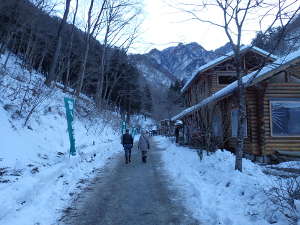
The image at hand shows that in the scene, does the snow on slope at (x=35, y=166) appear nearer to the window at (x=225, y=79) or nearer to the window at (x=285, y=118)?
the window at (x=285, y=118)

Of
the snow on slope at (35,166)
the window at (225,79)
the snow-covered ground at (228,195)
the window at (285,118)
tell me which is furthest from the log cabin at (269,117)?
the window at (225,79)

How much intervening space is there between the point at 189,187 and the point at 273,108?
7.01 metres

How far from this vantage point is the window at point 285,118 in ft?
44.3

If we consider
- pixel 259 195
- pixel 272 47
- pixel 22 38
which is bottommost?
pixel 259 195

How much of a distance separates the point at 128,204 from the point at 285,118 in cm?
950

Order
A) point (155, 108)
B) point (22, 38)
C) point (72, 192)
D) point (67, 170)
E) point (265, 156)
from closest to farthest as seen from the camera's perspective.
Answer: point (72, 192)
point (67, 170)
point (265, 156)
point (22, 38)
point (155, 108)

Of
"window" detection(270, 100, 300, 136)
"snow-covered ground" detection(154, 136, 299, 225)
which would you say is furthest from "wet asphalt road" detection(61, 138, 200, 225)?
"window" detection(270, 100, 300, 136)

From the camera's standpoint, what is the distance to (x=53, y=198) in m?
7.10

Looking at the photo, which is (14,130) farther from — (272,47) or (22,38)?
(22,38)

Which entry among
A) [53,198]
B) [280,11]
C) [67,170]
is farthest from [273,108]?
[53,198]

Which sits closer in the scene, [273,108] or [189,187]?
[189,187]

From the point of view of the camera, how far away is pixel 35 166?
9477 millimetres

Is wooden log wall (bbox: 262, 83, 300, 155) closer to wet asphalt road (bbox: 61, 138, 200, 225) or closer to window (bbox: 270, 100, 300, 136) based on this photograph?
window (bbox: 270, 100, 300, 136)

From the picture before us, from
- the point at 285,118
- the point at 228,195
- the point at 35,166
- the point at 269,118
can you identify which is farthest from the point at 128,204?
the point at 285,118
